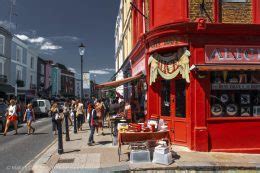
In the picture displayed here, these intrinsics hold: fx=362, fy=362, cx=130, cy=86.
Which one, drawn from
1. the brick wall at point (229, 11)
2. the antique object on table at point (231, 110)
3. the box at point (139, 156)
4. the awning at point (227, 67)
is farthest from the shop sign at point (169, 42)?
the box at point (139, 156)

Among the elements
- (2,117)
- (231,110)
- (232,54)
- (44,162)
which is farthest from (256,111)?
(2,117)

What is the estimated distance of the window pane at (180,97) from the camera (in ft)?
41.1

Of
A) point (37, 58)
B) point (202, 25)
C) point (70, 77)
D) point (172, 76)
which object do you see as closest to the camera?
point (202, 25)

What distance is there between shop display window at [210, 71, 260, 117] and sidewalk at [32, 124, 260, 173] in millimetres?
1548

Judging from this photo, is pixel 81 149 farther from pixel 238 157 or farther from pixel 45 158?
pixel 238 157

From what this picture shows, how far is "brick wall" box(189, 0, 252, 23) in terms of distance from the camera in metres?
12.3

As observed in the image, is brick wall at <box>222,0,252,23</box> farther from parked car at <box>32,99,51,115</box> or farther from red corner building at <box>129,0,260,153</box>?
parked car at <box>32,99,51,115</box>

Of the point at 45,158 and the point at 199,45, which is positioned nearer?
the point at 45,158

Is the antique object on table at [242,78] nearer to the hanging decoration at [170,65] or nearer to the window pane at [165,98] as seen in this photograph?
the hanging decoration at [170,65]

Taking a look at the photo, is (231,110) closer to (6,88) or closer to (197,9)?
(197,9)

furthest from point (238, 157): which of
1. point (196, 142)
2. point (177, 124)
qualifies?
point (177, 124)

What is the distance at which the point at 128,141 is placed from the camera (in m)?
10.2

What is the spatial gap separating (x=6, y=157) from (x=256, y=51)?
8902 mm

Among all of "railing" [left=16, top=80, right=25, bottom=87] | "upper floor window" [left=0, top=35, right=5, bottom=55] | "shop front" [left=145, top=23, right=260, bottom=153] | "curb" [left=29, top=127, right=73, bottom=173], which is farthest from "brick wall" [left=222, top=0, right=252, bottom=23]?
"railing" [left=16, top=80, right=25, bottom=87]
